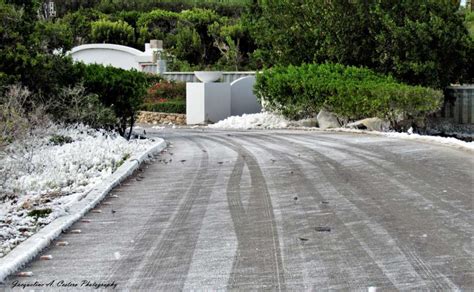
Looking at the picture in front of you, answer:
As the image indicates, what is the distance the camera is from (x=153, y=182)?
449 inches

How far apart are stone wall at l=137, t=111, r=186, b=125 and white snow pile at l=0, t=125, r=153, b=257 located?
16909 millimetres

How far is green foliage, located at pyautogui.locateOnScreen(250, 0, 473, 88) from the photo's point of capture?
2658 centimetres

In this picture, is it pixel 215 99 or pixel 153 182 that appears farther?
pixel 215 99

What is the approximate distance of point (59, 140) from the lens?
14930 millimetres

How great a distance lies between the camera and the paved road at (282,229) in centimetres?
626

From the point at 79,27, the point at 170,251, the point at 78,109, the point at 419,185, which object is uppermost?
the point at 79,27

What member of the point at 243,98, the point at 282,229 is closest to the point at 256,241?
the point at 282,229

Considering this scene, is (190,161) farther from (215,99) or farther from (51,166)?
(215,99)

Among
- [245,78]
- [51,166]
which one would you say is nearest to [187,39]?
[245,78]

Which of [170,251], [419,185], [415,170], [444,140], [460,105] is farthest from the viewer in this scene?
[460,105]

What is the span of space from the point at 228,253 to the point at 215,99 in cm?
2471

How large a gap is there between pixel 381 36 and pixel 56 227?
819 inches

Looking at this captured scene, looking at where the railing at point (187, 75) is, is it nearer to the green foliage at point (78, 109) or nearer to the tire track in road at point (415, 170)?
the green foliage at point (78, 109)

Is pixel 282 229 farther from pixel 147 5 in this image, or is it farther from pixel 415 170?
pixel 147 5
